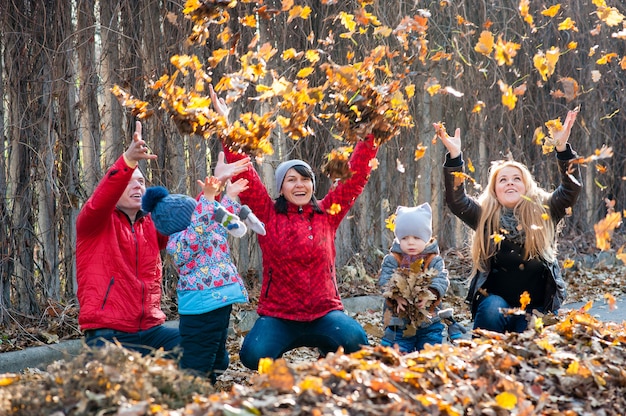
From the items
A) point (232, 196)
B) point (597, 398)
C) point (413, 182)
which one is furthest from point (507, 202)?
point (413, 182)

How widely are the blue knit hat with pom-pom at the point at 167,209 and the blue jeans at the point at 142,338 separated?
0.57 m

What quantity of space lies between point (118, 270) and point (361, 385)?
216 cm

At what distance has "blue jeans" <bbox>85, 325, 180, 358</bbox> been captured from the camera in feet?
15.5

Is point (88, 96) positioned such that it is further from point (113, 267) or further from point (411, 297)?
point (411, 297)

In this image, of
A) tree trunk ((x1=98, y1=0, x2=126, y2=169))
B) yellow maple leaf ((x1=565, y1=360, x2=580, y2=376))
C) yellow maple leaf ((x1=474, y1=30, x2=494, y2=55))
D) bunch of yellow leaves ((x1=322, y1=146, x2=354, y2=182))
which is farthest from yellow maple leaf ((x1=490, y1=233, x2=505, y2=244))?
tree trunk ((x1=98, y1=0, x2=126, y2=169))

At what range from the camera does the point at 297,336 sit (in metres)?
5.08

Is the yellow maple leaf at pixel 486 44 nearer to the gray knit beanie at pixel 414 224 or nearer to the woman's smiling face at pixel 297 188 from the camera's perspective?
the gray knit beanie at pixel 414 224

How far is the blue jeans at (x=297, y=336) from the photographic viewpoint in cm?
495

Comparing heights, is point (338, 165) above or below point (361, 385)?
above

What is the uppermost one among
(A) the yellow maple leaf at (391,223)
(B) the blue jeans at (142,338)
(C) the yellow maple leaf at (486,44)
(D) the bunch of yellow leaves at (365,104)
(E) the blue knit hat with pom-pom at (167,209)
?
(C) the yellow maple leaf at (486,44)

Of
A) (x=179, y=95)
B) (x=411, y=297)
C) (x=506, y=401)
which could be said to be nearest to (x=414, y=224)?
(x=411, y=297)

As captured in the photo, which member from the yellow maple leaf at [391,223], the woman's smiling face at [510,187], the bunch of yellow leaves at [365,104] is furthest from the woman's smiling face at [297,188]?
the woman's smiling face at [510,187]

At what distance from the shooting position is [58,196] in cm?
632

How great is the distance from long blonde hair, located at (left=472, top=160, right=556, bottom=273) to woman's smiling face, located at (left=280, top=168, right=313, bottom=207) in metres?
1.14
